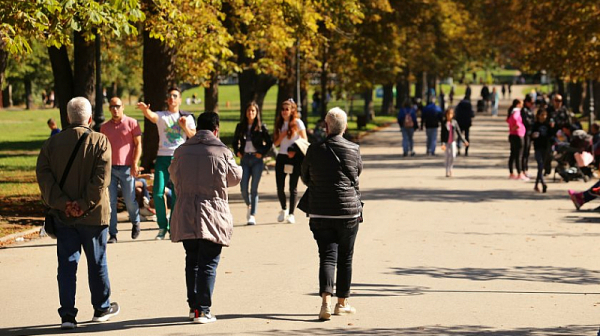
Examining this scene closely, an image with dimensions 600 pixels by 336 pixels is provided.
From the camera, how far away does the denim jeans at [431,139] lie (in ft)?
109

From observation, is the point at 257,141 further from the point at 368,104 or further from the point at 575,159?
the point at 368,104

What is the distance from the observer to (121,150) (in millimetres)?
13891

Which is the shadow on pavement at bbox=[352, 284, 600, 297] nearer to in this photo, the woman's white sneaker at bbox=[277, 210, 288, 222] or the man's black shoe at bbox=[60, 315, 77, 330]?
the man's black shoe at bbox=[60, 315, 77, 330]

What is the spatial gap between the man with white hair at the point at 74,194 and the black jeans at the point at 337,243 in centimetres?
171

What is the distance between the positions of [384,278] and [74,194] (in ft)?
12.1

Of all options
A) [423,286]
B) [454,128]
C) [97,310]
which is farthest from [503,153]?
[97,310]

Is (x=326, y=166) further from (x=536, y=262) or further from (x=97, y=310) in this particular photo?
(x=536, y=262)

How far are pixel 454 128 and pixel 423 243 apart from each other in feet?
42.2

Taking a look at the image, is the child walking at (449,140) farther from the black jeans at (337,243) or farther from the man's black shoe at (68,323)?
the man's black shoe at (68,323)

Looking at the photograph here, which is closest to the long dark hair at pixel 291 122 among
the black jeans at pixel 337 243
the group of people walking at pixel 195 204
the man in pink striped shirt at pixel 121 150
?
the man in pink striped shirt at pixel 121 150

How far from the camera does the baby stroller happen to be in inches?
928

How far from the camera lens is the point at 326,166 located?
9.17 m

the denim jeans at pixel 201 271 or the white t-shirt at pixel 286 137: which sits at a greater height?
the white t-shirt at pixel 286 137

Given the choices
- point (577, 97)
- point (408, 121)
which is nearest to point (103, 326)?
point (408, 121)
